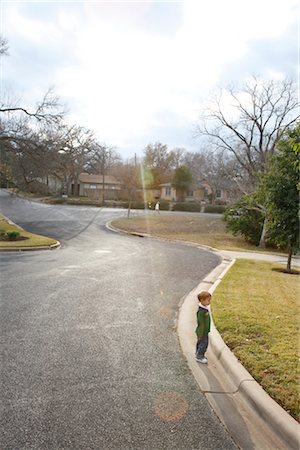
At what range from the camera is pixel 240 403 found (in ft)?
11.7

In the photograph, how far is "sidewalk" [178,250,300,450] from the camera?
9.77ft

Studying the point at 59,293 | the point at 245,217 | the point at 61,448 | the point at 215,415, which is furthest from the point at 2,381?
the point at 245,217

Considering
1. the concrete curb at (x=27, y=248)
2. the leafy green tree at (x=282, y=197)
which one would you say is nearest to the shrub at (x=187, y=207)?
the concrete curb at (x=27, y=248)

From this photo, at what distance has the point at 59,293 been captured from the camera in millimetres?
7668

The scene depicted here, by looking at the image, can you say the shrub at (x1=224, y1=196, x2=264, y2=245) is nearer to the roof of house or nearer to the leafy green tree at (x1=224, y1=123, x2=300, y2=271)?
the leafy green tree at (x1=224, y1=123, x2=300, y2=271)

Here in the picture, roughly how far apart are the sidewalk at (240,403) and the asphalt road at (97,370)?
145mm

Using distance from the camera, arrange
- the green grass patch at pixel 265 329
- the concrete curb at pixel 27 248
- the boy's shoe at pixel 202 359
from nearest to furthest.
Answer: the green grass patch at pixel 265 329
the boy's shoe at pixel 202 359
the concrete curb at pixel 27 248

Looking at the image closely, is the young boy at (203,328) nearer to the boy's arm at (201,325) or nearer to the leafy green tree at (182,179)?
the boy's arm at (201,325)

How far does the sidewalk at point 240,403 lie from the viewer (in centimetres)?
298

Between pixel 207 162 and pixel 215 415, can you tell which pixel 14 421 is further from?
pixel 207 162

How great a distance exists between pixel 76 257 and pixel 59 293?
5.93m

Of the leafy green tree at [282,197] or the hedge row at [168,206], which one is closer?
the leafy green tree at [282,197]

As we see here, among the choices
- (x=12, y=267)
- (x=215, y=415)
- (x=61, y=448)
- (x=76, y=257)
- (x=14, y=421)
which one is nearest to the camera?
(x=61, y=448)

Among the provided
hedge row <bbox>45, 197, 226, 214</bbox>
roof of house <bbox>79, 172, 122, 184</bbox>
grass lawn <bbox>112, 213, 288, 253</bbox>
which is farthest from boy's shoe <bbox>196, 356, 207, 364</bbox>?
roof of house <bbox>79, 172, 122, 184</bbox>
